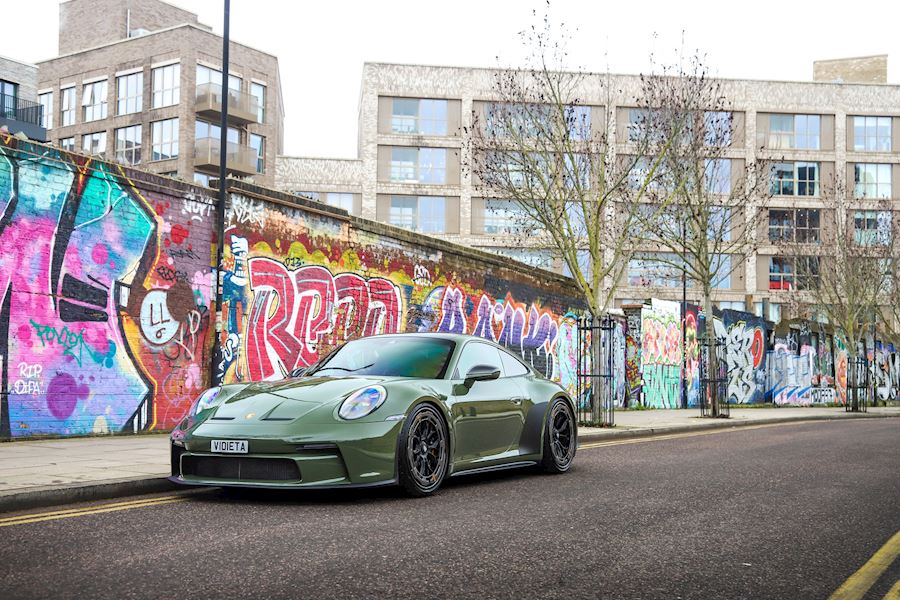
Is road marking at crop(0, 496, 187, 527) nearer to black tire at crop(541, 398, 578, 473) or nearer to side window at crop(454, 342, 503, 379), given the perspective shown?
side window at crop(454, 342, 503, 379)

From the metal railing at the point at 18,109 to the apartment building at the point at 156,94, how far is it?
22.1 feet

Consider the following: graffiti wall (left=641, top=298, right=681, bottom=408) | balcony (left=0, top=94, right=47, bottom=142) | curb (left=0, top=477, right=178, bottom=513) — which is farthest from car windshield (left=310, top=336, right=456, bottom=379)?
balcony (left=0, top=94, right=47, bottom=142)

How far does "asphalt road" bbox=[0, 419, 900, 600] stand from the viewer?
4383mm

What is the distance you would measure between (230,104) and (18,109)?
35.9 ft

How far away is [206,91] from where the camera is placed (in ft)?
162

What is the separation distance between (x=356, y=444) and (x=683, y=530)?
7.96 feet

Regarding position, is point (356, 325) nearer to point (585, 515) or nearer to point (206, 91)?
point (585, 515)

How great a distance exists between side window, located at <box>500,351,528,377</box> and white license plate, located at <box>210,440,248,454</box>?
3.15 m

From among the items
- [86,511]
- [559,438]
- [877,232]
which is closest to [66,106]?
[877,232]

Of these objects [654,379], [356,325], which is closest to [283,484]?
[356,325]

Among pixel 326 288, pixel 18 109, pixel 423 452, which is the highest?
pixel 18 109

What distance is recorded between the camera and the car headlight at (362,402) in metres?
7.12

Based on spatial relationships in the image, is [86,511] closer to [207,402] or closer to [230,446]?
[230,446]

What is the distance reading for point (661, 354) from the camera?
2980 cm
